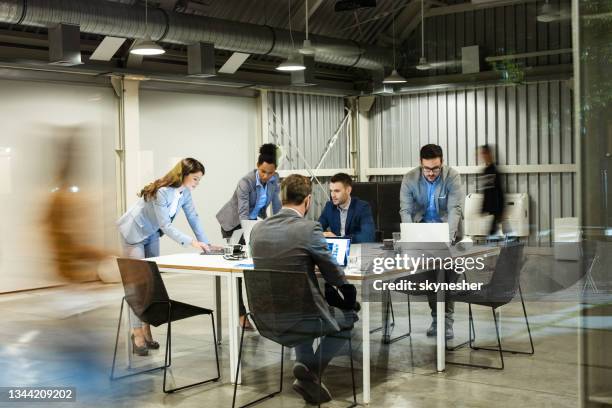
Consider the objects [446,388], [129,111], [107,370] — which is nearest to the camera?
[446,388]

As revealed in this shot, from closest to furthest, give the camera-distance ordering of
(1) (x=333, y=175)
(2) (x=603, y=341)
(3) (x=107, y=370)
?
(2) (x=603, y=341) → (1) (x=333, y=175) → (3) (x=107, y=370)

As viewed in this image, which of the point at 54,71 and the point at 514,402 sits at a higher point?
the point at 54,71

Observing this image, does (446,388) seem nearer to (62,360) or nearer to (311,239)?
(311,239)

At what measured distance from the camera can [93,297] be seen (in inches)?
191

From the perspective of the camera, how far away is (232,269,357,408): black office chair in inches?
124

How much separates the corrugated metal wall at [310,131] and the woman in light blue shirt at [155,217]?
630mm

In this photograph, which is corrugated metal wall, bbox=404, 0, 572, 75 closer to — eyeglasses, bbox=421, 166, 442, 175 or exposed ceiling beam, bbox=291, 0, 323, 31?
eyeglasses, bbox=421, 166, 442, 175

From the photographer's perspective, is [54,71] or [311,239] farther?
[54,71]

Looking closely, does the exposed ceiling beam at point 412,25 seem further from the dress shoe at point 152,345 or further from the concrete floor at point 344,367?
the dress shoe at point 152,345

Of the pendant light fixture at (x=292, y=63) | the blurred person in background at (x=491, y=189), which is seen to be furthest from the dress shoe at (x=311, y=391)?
the pendant light fixture at (x=292, y=63)

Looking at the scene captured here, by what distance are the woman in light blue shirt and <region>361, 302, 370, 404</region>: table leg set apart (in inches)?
46.3

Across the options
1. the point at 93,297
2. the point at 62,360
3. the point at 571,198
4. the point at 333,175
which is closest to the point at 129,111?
the point at 93,297

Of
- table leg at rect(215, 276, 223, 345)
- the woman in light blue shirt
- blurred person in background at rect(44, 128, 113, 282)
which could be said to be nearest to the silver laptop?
blurred person in background at rect(44, 128, 113, 282)

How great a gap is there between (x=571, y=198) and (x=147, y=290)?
2.12 metres
